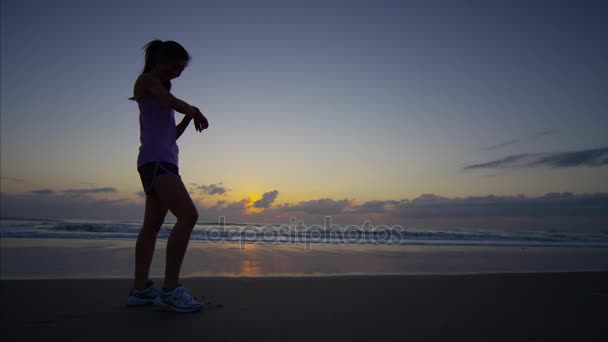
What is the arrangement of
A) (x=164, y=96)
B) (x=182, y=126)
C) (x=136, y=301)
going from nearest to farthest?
(x=164, y=96) → (x=136, y=301) → (x=182, y=126)

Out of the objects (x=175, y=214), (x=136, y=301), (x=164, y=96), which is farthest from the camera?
(x=136, y=301)

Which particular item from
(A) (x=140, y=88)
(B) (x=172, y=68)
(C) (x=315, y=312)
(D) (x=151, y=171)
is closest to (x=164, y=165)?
(D) (x=151, y=171)

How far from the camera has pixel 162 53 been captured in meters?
2.24

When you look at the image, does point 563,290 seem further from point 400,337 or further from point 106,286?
point 106,286

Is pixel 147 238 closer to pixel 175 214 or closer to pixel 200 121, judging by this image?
pixel 175 214

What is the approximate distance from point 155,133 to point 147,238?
2.33ft

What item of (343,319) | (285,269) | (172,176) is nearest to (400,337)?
(343,319)

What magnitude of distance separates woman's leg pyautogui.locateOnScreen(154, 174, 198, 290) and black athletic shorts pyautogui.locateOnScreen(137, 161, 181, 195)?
0.03m

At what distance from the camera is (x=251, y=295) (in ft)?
9.13

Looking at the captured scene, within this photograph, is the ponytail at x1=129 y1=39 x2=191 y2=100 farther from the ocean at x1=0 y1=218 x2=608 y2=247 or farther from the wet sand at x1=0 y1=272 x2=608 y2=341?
the ocean at x1=0 y1=218 x2=608 y2=247

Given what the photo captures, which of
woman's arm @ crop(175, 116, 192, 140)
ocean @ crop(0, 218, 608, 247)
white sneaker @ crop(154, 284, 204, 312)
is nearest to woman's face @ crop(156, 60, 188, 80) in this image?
woman's arm @ crop(175, 116, 192, 140)

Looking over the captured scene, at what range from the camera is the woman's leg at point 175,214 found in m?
2.19

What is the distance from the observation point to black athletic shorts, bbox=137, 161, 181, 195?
221 cm

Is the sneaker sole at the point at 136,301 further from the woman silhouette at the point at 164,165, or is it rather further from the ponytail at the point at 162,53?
the ponytail at the point at 162,53
